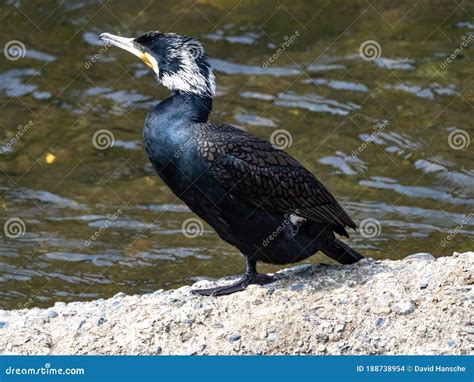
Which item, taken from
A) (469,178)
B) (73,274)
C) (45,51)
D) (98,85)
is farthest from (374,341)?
(45,51)

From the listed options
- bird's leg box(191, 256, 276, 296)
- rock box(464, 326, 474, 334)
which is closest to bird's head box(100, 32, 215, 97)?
bird's leg box(191, 256, 276, 296)

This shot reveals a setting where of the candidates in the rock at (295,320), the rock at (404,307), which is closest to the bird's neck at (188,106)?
the rock at (295,320)

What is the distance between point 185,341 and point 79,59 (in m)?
10.1

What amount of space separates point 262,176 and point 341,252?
1.00m

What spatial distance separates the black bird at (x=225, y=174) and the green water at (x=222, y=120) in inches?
150

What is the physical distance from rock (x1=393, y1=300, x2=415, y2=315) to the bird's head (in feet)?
6.40

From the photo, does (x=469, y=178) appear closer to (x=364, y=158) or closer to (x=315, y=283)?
(x=364, y=158)

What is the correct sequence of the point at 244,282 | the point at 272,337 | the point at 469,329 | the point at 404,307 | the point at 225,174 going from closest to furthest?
1. the point at 469,329
2. the point at 272,337
3. the point at 404,307
4. the point at 225,174
5. the point at 244,282

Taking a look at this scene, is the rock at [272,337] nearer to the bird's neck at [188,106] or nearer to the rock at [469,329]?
the rock at [469,329]

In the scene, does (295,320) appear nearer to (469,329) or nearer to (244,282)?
(244,282)

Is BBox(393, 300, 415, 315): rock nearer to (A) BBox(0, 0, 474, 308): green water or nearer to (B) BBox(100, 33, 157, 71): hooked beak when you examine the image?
(B) BBox(100, 33, 157, 71): hooked beak

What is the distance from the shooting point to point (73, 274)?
41.7 ft

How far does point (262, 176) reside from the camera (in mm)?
8555

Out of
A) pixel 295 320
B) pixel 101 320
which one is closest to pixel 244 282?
pixel 295 320
